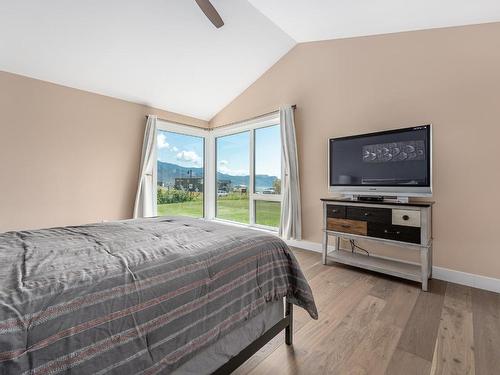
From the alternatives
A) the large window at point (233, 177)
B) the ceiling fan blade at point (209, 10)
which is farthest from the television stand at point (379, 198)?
the ceiling fan blade at point (209, 10)

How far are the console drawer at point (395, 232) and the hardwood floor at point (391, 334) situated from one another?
0.46m

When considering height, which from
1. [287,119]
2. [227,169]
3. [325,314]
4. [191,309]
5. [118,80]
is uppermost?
[118,80]

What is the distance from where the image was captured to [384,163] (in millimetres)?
Result: 2666

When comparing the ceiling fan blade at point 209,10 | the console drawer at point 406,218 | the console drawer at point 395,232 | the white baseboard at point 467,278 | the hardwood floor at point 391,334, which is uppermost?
the ceiling fan blade at point 209,10

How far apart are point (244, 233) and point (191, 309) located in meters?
0.57

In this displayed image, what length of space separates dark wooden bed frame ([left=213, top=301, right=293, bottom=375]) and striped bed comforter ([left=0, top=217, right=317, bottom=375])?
13cm

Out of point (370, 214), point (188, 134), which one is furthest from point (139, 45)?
point (370, 214)

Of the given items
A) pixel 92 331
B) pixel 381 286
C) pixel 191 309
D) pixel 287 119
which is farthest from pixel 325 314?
pixel 287 119

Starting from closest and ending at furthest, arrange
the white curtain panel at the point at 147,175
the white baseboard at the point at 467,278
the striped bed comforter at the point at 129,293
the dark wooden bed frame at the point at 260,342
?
1. the striped bed comforter at the point at 129,293
2. the dark wooden bed frame at the point at 260,342
3. the white baseboard at the point at 467,278
4. the white curtain panel at the point at 147,175

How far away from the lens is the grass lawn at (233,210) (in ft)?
14.2

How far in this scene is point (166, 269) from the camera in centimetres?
101

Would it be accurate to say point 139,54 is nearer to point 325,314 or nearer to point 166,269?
point 166,269

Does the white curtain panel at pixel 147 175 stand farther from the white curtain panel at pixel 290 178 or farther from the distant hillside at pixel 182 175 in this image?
the white curtain panel at pixel 290 178

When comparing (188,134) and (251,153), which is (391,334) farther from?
(188,134)
